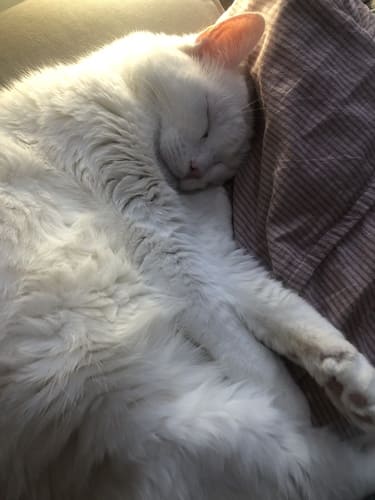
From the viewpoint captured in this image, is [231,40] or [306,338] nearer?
[306,338]

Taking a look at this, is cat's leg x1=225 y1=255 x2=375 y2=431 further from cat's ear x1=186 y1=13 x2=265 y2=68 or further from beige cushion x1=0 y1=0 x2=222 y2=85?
beige cushion x1=0 y1=0 x2=222 y2=85

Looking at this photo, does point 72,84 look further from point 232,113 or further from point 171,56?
point 232,113

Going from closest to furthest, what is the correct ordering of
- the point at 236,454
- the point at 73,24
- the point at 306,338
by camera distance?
the point at 236,454 < the point at 306,338 < the point at 73,24

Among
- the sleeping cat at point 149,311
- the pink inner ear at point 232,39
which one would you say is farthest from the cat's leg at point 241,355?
the pink inner ear at point 232,39

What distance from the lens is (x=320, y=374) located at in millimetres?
875

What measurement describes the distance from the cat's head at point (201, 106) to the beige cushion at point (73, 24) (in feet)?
0.78

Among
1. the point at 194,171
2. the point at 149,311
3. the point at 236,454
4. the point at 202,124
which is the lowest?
the point at 236,454

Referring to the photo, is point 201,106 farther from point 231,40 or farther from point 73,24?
point 73,24

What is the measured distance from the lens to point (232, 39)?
3.74ft

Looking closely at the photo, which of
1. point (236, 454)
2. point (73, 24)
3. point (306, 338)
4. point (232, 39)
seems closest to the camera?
point (236, 454)

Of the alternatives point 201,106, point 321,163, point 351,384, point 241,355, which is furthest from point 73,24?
point 351,384

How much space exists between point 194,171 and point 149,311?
0.41 meters

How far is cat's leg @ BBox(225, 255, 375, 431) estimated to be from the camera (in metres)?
0.83

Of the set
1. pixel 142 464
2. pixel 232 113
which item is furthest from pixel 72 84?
pixel 142 464
